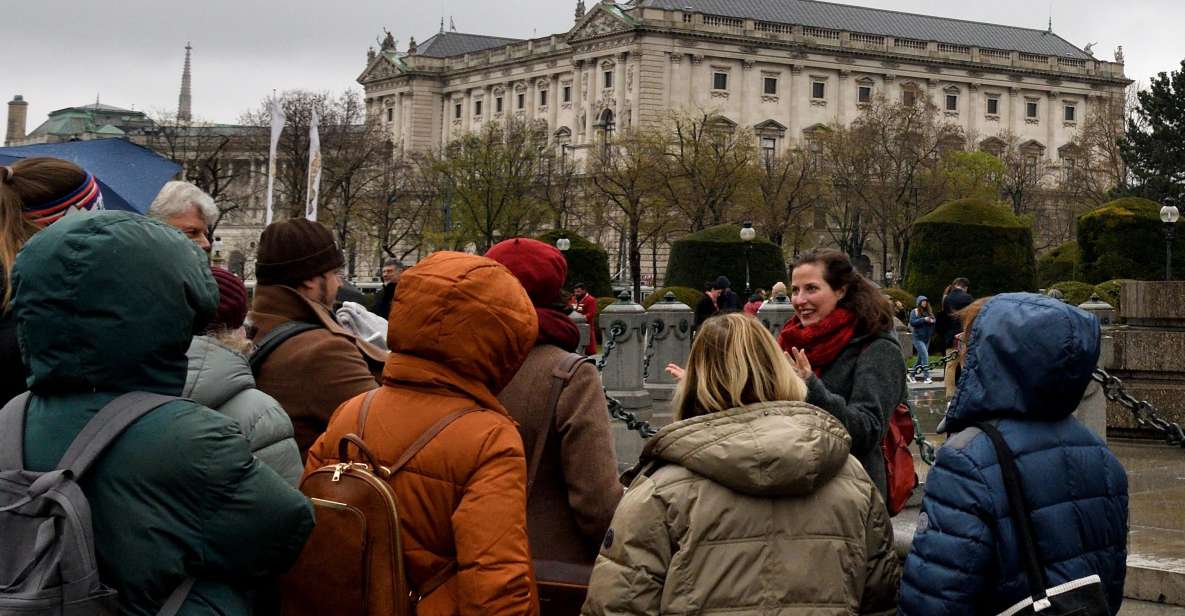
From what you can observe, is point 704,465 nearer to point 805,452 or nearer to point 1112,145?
point 805,452

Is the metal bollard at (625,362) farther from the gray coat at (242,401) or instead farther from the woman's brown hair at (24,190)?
the gray coat at (242,401)

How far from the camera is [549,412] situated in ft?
14.9

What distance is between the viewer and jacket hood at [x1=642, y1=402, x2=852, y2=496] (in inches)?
154

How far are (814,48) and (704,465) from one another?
9774 centimetres

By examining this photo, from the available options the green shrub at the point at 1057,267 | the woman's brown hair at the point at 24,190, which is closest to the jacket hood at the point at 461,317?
the woman's brown hair at the point at 24,190

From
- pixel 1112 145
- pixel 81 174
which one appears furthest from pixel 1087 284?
pixel 1112 145

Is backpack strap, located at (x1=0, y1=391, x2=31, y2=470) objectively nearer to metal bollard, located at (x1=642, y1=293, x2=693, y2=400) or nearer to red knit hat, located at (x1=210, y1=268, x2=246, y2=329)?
red knit hat, located at (x1=210, y1=268, x2=246, y2=329)

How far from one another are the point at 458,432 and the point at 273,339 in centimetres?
131

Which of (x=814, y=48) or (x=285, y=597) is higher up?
(x=814, y=48)

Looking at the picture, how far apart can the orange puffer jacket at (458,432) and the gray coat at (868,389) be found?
170cm

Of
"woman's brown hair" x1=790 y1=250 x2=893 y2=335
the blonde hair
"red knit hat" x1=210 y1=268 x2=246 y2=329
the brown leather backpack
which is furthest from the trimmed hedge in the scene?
the brown leather backpack

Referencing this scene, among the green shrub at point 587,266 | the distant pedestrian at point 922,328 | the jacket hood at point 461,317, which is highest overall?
the green shrub at point 587,266

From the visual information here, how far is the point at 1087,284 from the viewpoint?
3478 centimetres

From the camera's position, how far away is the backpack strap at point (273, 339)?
5.00 meters
